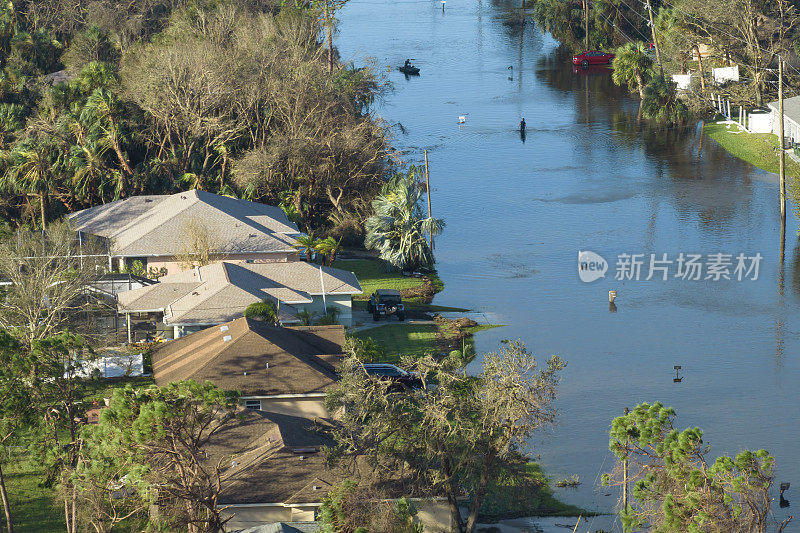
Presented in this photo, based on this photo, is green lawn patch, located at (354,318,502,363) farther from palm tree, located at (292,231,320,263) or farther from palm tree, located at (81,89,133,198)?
palm tree, located at (81,89,133,198)

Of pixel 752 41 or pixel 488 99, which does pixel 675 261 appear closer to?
pixel 752 41

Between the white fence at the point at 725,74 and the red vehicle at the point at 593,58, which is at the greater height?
the red vehicle at the point at 593,58

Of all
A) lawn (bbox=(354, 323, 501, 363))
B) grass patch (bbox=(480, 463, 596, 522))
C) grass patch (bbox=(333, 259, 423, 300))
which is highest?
grass patch (bbox=(333, 259, 423, 300))

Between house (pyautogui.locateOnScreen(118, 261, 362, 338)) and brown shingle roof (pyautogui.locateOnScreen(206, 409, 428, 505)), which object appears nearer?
brown shingle roof (pyautogui.locateOnScreen(206, 409, 428, 505))

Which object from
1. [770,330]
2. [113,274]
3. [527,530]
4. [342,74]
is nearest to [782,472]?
[527,530]

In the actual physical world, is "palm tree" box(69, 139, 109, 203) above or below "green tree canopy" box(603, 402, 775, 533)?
above

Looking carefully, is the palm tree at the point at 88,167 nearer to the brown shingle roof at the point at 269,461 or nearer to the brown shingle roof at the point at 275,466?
the brown shingle roof at the point at 269,461

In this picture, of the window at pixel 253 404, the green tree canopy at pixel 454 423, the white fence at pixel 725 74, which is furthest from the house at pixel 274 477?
the white fence at pixel 725 74

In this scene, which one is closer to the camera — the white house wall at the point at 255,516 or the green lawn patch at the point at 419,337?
the white house wall at the point at 255,516

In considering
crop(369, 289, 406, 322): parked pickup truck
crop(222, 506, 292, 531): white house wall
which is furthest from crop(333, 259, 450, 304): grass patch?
crop(222, 506, 292, 531): white house wall
